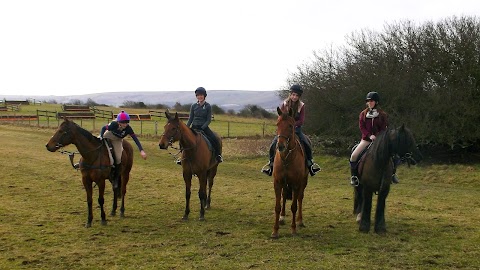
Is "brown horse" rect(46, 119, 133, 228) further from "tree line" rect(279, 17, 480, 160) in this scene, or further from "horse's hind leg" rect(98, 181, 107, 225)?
"tree line" rect(279, 17, 480, 160)

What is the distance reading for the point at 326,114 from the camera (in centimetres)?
2405

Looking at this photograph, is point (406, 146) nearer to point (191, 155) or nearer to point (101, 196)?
point (191, 155)

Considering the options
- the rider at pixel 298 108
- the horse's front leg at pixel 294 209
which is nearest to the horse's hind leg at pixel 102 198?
the horse's front leg at pixel 294 209

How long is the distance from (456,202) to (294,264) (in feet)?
25.7

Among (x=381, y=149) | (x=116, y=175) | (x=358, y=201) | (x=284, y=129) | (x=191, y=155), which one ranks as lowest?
(x=358, y=201)

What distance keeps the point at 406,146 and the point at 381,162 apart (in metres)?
0.57

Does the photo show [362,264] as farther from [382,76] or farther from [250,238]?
[382,76]

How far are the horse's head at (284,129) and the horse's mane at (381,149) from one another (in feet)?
5.82

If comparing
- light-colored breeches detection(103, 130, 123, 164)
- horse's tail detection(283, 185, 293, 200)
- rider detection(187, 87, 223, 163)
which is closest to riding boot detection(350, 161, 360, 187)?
horse's tail detection(283, 185, 293, 200)

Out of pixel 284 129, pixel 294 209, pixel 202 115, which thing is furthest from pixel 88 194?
pixel 284 129

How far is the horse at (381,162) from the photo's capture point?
7.88m

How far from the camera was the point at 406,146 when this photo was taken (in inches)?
309

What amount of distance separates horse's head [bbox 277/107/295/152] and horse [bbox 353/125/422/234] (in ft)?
5.94

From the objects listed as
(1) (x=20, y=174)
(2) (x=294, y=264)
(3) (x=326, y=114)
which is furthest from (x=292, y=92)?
(3) (x=326, y=114)
